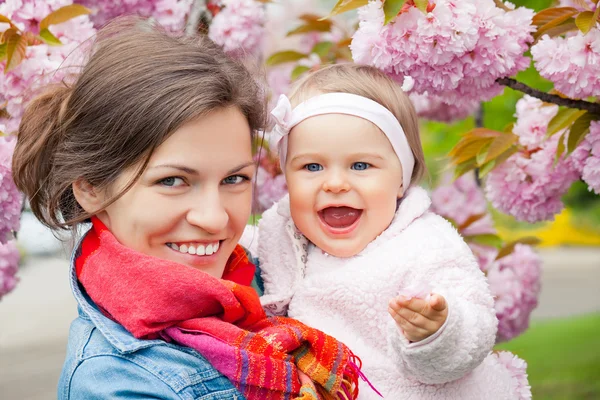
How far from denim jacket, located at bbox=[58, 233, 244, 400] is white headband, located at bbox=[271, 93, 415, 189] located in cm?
74

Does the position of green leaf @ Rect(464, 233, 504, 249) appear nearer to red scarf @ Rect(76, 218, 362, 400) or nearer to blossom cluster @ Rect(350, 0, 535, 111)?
blossom cluster @ Rect(350, 0, 535, 111)

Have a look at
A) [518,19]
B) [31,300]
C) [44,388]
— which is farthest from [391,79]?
[31,300]

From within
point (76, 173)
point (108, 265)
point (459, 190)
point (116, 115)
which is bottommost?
point (459, 190)

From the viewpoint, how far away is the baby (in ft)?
6.76

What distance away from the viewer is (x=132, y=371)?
1.85m

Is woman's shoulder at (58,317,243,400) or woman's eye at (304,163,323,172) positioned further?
woman's eye at (304,163,323,172)

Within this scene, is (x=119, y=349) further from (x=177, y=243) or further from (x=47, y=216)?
(x=47, y=216)

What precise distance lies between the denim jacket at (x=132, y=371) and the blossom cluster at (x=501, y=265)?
1.83m

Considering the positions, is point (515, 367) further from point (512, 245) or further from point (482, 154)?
point (482, 154)

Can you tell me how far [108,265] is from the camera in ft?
6.38

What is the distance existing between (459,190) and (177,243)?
2.29 meters

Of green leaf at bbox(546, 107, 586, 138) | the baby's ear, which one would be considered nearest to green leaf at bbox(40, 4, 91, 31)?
the baby's ear

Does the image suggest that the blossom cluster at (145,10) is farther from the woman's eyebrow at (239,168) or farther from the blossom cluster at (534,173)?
the blossom cluster at (534,173)

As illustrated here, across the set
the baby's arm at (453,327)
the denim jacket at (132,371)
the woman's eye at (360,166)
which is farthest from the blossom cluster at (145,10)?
the baby's arm at (453,327)
